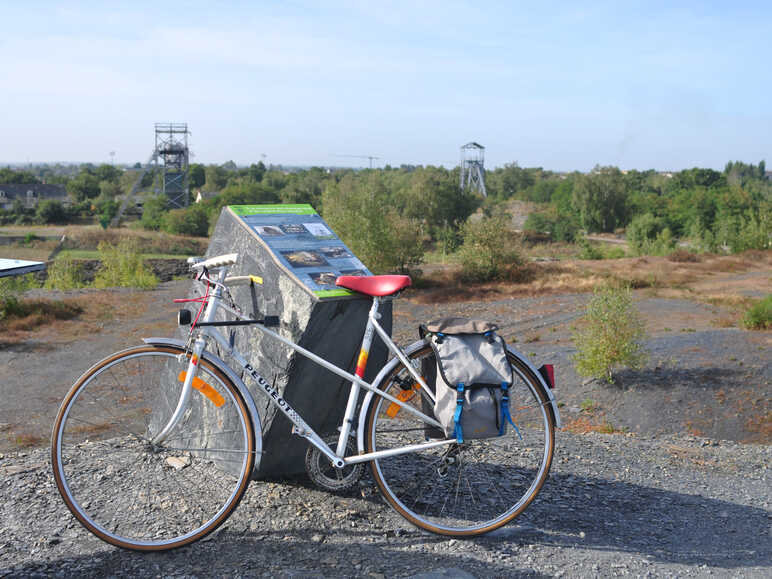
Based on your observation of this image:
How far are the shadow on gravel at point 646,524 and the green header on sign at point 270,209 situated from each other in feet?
7.29

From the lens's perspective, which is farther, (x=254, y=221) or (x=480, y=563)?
(x=254, y=221)

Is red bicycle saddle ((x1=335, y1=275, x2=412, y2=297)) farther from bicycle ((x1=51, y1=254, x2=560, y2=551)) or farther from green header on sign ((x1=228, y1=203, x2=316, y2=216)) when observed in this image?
green header on sign ((x1=228, y1=203, x2=316, y2=216))

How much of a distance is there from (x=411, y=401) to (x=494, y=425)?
0.42 metres

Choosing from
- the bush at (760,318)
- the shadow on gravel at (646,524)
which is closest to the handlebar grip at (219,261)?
the shadow on gravel at (646,524)

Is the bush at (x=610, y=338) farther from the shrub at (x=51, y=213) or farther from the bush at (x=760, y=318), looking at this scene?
the shrub at (x=51, y=213)

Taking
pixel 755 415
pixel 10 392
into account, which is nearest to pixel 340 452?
pixel 755 415

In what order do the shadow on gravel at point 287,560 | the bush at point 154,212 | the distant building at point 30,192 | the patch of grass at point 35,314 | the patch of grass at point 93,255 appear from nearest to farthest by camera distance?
1. the shadow on gravel at point 287,560
2. the patch of grass at point 35,314
3. the patch of grass at point 93,255
4. the bush at point 154,212
5. the distant building at point 30,192

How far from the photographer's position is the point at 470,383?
119 inches

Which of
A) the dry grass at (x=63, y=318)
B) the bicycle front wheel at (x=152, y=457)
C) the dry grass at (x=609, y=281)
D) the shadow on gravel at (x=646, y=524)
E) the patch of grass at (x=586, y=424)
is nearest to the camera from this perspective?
the bicycle front wheel at (x=152, y=457)

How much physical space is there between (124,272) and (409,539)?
77.0 feet

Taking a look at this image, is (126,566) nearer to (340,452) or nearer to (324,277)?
(340,452)

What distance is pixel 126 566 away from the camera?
2.84 metres

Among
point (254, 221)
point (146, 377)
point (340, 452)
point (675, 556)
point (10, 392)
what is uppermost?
point (254, 221)

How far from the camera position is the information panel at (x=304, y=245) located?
3.46m
